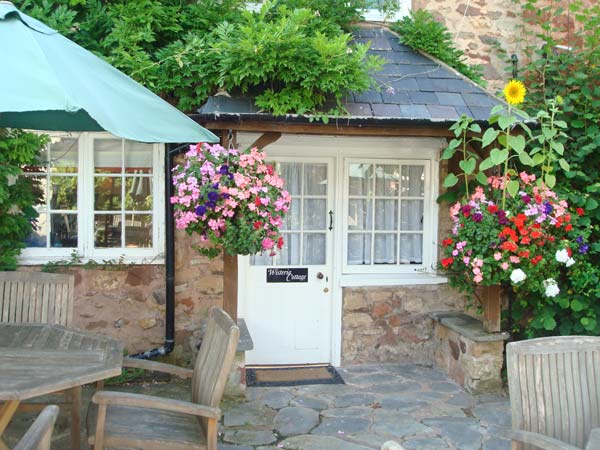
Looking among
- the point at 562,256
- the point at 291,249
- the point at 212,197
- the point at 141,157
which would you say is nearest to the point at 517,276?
the point at 562,256

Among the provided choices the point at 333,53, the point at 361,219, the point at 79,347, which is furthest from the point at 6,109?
the point at 361,219

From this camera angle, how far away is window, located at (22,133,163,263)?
5562 mm

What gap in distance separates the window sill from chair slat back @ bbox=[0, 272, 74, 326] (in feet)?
8.83

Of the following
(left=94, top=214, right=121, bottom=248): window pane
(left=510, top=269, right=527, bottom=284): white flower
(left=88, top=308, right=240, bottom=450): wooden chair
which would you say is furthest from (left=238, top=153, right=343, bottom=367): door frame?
(left=88, top=308, right=240, bottom=450): wooden chair

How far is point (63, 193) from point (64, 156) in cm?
34

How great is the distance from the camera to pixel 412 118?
483cm

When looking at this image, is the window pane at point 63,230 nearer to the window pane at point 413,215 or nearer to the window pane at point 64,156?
the window pane at point 64,156

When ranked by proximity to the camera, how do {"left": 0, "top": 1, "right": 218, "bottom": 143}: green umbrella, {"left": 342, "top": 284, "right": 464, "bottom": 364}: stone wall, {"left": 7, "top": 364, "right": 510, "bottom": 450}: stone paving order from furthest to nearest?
{"left": 342, "top": 284, "right": 464, "bottom": 364}: stone wall, {"left": 7, "top": 364, "right": 510, "bottom": 450}: stone paving, {"left": 0, "top": 1, "right": 218, "bottom": 143}: green umbrella

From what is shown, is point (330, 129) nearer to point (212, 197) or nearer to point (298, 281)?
point (212, 197)

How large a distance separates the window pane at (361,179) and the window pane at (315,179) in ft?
0.90

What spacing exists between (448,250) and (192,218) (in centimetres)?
218

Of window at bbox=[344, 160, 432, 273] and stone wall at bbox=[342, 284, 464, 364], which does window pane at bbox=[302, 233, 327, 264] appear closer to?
window at bbox=[344, 160, 432, 273]

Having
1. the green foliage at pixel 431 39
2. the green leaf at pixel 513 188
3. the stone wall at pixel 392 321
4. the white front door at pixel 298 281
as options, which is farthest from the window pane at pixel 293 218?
the green leaf at pixel 513 188

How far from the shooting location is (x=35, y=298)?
428 centimetres
